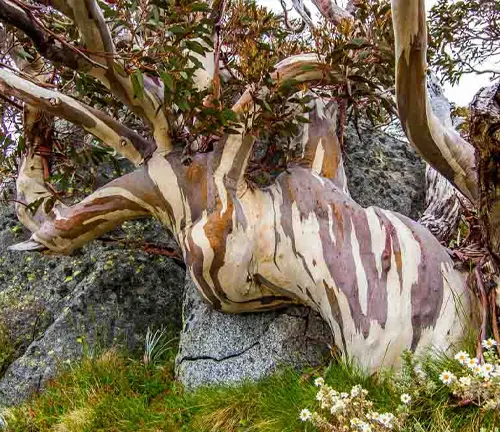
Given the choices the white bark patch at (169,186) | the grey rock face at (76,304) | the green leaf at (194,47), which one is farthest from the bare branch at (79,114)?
the grey rock face at (76,304)

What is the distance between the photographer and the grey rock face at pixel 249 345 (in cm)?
286

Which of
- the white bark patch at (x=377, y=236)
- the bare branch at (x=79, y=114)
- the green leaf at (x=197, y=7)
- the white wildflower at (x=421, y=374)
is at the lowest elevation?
the white wildflower at (x=421, y=374)

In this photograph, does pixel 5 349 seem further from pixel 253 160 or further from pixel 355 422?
pixel 355 422

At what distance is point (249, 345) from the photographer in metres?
2.98

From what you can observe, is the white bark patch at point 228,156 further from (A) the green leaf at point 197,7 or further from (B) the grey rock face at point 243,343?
(B) the grey rock face at point 243,343

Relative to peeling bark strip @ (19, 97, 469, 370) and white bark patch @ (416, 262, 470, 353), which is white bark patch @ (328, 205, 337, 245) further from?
white bark patch @ (416, 262, 470, 353)

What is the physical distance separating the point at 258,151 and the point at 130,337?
186 cm

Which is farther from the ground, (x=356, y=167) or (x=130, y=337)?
(x=356, y=167)

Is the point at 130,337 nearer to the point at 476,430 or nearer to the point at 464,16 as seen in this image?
the point at 476,430

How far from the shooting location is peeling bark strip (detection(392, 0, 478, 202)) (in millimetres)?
1799

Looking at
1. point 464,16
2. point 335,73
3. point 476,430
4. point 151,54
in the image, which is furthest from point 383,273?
point 464,16

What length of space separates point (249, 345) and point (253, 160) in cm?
127

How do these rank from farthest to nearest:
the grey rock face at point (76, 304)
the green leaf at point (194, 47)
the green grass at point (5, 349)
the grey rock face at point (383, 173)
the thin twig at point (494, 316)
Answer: the grey rock face at point (383, 173), the green grass at point (5, 349), the grey rock face at point (76, 304), the green leaf at point (194, 47), the thin twig at point (494, 316)

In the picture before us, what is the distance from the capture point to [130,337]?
3803 mm
